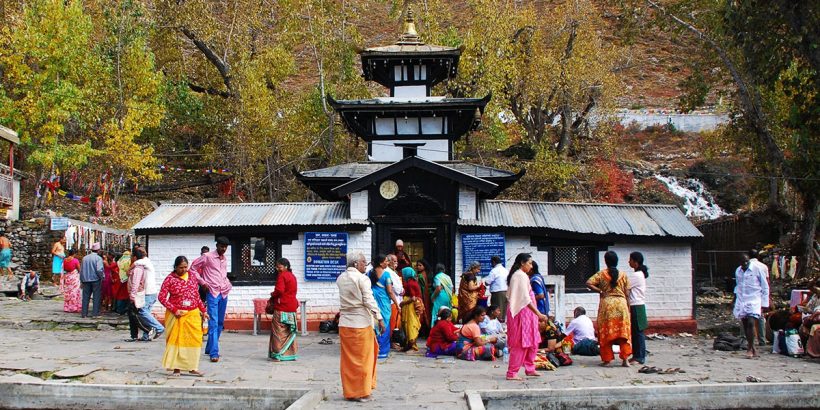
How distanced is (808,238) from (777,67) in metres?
9.58

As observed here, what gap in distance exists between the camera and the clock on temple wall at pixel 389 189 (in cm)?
1861

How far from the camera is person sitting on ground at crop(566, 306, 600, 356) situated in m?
13.9

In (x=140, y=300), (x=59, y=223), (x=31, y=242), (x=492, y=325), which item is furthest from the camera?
(x=31, y=242)

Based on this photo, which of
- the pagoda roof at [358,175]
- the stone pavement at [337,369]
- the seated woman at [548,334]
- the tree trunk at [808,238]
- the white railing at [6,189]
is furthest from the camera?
the white railing at [6,189]

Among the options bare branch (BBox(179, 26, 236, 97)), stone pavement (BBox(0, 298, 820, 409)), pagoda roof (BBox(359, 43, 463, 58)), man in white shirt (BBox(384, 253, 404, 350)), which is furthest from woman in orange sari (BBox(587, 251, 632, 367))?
bare branch (BBox(179, 26, 236, 97))

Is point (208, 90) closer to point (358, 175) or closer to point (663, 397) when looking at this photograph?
point (358, 175)

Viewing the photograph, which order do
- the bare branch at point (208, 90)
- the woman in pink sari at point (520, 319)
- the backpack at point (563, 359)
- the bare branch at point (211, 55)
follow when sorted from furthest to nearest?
the bare branch at point (208, 90), the bare branch at point (211, 55), the backpack at point (563, 359), the woman in pink sari at point (520, 319)

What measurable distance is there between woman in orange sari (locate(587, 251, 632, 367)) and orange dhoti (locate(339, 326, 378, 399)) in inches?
162

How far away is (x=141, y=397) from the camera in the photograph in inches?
399

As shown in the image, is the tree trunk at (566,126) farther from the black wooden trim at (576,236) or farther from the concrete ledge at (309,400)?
the concrete ledge at (309,400)

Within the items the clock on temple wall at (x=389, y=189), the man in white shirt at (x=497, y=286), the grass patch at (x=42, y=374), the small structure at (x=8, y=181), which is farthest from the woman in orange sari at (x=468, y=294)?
the small structure at (x=8, y=181)

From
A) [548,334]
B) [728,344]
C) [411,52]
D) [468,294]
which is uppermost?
[411,52]

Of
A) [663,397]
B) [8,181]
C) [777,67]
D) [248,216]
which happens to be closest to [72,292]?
[248,216]

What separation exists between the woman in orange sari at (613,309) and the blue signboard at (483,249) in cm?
553
